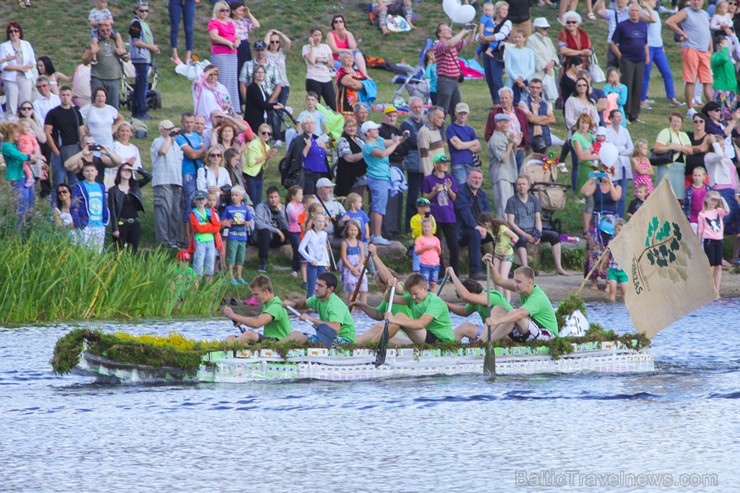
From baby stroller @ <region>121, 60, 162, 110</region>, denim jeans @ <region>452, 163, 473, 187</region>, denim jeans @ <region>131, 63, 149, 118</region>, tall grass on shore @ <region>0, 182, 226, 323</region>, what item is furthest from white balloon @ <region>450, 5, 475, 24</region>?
tall grass on shore @ <region>0, 182, 226, 323</region>

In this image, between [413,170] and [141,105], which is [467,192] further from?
[141,105]

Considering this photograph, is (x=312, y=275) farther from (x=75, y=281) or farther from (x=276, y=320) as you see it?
(x=276, y=320)

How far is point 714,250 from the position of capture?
24766 mm

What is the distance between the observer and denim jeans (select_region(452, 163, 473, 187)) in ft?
82.3

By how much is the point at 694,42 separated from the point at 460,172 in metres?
8.82

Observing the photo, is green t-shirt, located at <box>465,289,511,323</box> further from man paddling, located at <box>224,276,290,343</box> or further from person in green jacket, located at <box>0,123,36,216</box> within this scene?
person in green jacket, located at <box>0,123,36,216</box>

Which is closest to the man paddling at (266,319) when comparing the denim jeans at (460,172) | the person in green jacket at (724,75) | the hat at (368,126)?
the hat at (368,126)

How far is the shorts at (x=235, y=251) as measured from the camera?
2297 centimetres

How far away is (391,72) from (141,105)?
9.51 m

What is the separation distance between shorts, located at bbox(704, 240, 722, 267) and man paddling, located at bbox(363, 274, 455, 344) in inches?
301

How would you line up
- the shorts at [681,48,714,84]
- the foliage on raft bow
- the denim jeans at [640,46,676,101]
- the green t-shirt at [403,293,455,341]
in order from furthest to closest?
the denim jeans at [640,46,676,101], the shorts at [681,48,714,84], the green t-shirt at [403,293,455,341], the foliage on raft bow

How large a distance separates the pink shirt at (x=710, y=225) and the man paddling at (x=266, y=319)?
9.48 meters

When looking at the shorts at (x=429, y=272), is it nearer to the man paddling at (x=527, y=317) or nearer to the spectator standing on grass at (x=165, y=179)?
the man paddling at (x=527, y=317)

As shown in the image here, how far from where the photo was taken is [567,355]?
18922 millimetres
